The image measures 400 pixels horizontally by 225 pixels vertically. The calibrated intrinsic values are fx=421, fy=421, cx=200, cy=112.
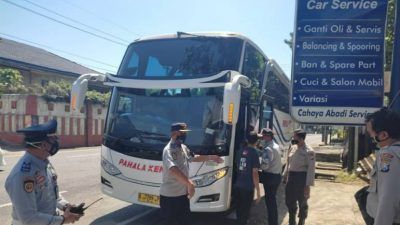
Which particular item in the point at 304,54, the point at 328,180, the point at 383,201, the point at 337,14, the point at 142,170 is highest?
the point at 337,14

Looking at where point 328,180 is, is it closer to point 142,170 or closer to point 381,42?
point 142,170

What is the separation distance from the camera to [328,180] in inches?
539

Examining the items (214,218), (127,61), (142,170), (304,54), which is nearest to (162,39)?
(127,61)

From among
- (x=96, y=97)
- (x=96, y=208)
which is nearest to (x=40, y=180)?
(x=96, y=208)

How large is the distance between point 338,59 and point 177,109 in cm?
396

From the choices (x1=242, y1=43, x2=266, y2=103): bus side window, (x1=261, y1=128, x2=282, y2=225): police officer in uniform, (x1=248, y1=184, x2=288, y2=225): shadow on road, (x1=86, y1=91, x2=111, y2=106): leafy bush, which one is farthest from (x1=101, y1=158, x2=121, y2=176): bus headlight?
(x1=86, y1=91, x2=111, y2=106): leafy bush

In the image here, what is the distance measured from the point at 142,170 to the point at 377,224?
4.63m

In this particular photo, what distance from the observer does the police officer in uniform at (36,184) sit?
10.0ft

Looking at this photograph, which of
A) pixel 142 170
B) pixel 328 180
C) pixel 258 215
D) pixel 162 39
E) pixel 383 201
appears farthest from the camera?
pixel 328 180

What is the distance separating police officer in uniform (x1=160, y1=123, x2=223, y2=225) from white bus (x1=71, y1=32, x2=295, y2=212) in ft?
2.87

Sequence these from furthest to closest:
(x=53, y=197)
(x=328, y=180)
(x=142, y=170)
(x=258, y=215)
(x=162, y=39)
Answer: (x=328, y=180) → (x=258, y=215) → (x=162, y=39) → (x=142, y=170) → (x=53, y=197)

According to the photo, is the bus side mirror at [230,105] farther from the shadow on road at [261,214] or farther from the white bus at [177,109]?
the shadow on road at [261,214]

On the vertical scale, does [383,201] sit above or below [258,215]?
above

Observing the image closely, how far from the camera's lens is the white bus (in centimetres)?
665
